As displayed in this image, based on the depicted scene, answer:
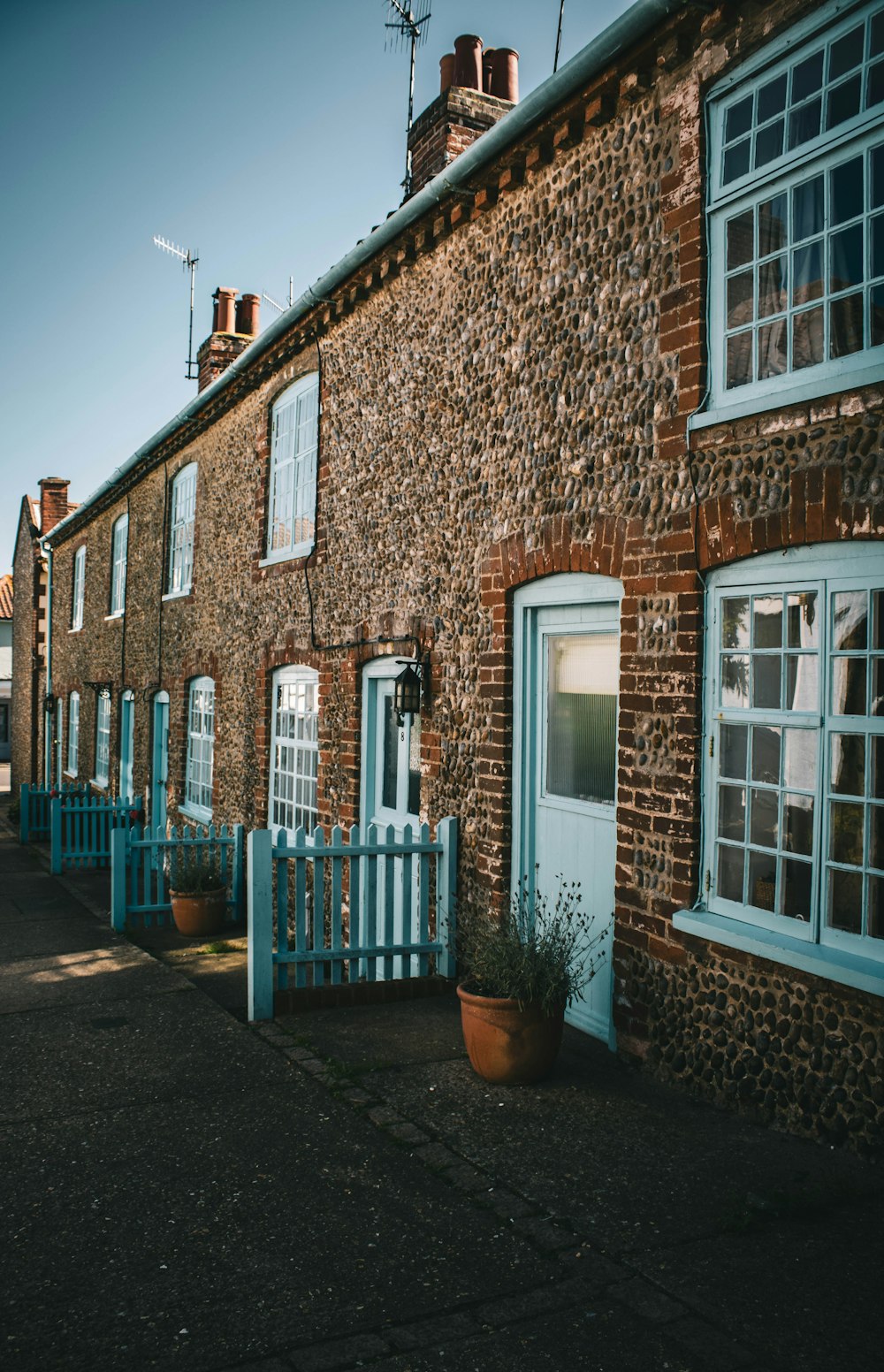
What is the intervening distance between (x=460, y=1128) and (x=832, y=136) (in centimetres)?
491

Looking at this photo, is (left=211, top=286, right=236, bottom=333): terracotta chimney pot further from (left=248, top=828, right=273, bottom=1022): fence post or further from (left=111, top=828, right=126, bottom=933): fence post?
(left=248, top=828, right=273, bottom=1022): fence post

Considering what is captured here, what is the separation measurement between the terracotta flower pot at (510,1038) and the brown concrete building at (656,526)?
22.4 inches

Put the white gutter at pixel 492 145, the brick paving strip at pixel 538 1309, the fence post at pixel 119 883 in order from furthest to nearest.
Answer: the fence post at pixel 119 883
the white gutter at pixel 492 145
the brick paving strip at pixel 538 1309

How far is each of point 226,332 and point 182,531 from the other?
3.34 m

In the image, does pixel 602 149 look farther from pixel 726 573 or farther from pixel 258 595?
pixel 258 595

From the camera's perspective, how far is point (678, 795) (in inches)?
206

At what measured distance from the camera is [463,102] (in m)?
8.96

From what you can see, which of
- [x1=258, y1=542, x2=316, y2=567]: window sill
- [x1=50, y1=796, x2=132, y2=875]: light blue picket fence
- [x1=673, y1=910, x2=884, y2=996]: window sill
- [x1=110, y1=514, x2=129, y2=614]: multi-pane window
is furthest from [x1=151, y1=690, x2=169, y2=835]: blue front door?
[x1=673, y1=910, x2=884, y2=996]: window sill

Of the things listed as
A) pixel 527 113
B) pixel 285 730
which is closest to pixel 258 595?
pixel 285 730

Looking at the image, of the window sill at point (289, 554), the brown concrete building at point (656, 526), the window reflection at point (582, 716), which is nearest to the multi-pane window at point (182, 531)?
the window sill at point (289, 554)

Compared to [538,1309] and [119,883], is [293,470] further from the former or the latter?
[538,1309]

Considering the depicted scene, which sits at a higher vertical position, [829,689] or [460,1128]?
[829,689]

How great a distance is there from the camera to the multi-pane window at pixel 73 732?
21.1 m

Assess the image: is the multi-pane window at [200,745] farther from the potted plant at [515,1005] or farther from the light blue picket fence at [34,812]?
the potted plant at [515,1005]
